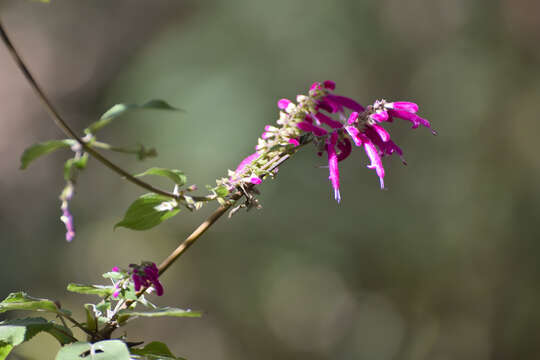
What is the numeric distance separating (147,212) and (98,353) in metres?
0.10

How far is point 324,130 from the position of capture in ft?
1.50

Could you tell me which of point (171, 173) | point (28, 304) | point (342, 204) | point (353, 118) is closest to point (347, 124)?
point (353, 118)

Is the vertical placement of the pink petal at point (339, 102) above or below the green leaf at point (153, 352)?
above

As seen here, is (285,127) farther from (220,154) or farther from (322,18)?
(322,18)

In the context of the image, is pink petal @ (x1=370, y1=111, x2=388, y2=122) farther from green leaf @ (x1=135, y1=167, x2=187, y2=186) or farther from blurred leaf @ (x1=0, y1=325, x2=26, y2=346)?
blurred leaf @ (x1=0, y1=325, x2=26, y2=346)

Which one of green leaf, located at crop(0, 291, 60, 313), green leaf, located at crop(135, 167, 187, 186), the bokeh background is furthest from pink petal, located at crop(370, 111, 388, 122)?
the bokeh background

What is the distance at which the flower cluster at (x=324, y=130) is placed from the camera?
1.44ft

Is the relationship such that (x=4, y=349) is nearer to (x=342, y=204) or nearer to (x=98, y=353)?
(x=98, y=353)

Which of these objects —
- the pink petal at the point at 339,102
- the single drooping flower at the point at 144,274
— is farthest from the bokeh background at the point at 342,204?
the single drooping flower at the point at 144,274

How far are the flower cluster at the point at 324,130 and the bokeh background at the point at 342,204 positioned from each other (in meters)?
2.00

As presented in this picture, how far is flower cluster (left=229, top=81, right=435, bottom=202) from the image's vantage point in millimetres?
440

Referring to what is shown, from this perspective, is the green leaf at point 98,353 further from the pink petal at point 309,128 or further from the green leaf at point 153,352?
the pink petal at point 309,128

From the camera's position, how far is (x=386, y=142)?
1.64 feet

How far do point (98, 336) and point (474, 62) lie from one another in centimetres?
292
